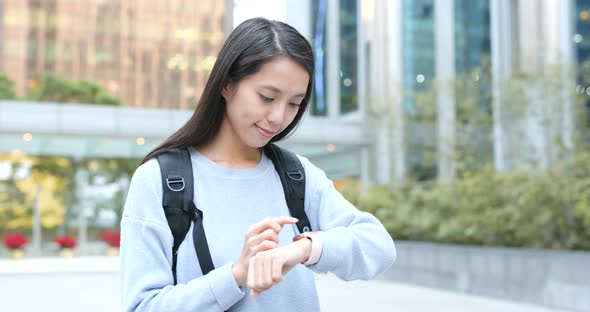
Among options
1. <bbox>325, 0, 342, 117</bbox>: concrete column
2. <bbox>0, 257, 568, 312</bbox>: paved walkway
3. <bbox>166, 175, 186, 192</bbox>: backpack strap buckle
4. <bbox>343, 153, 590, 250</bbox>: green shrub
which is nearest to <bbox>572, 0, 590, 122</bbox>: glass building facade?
<bbox>343, 153, 590, 250</bbox>: green shrub

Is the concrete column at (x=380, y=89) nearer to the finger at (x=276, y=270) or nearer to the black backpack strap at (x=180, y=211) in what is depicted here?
the black backpack strap at (x=180, y=211)

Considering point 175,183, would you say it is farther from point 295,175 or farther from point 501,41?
point 501,41

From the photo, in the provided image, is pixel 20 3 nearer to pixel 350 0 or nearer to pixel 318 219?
pixel 350 0

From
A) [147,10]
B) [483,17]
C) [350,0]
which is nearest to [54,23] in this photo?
[147,10]

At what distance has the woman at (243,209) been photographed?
1443mm

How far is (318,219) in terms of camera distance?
175cm

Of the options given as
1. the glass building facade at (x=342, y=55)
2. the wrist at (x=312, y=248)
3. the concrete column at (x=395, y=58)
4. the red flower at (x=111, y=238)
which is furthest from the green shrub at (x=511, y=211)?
the glass building facade at (x=342, y=55)

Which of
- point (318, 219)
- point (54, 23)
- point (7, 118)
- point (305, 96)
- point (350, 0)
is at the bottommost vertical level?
point (318, 219)

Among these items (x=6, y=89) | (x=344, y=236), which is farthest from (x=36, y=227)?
(x=344, y=236)

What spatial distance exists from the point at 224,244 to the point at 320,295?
8826 mm

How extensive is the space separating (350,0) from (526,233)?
16080 mm

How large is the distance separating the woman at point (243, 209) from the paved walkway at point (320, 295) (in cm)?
729

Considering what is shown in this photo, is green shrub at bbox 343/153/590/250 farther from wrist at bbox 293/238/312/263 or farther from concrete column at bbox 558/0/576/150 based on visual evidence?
wrist at bbox 293/238/312/263

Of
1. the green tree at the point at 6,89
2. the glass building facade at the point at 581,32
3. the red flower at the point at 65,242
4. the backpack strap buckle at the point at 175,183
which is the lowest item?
the red flower at the point at 65,242
